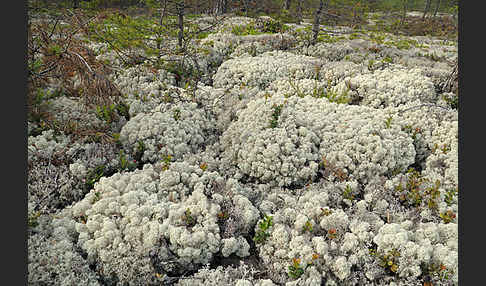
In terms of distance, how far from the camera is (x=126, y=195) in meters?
4.49

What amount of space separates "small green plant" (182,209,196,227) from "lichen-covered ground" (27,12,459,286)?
2cm

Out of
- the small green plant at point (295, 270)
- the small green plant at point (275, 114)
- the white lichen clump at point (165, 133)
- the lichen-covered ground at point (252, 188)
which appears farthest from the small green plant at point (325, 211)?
the white lichen clump at point (165, 133)

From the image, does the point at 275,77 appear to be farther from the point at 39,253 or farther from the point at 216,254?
the point at 39,253

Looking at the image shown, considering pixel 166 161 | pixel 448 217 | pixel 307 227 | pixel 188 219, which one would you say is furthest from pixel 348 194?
pixel 166 161

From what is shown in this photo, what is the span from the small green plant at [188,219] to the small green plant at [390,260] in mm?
2641

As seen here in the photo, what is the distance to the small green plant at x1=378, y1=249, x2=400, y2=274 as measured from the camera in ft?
12.6

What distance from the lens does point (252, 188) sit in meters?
5.49

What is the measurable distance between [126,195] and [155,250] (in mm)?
1055

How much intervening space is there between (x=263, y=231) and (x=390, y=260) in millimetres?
1749

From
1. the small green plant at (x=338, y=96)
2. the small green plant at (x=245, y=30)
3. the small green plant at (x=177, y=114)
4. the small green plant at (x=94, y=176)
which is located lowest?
the small green plant at (x=94, y=176)

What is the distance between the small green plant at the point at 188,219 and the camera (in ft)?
13.9

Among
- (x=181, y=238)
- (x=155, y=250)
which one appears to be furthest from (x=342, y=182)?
(x=155, y=250)

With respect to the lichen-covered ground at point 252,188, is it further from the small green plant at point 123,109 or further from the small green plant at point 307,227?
the small green plant at point 123,109

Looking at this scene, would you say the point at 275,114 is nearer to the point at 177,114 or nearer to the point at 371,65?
the point at 177,114
